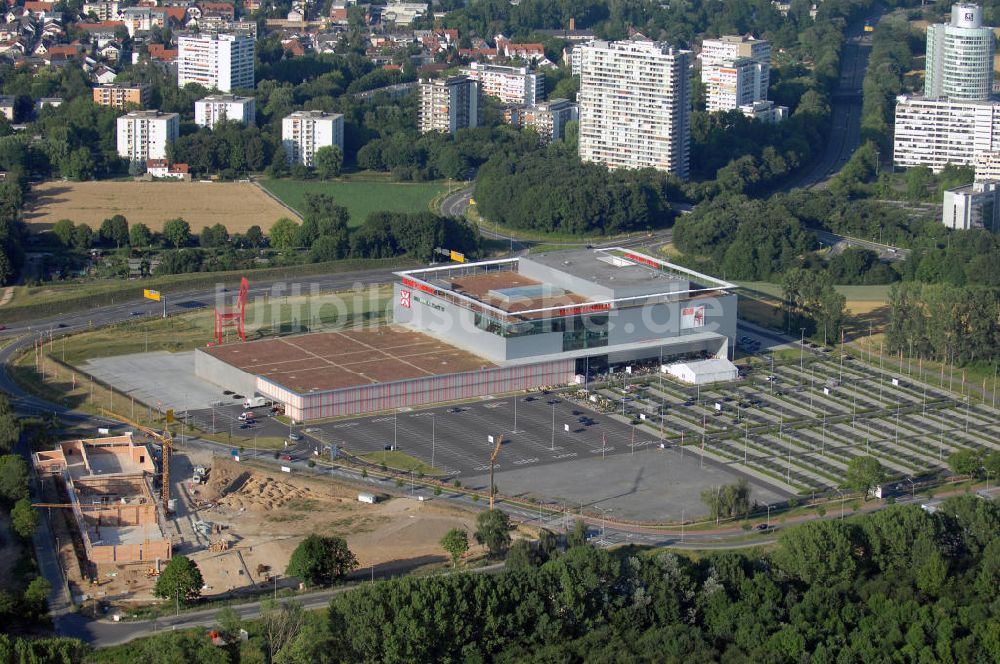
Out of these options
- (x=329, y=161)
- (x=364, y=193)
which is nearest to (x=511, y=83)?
(x=329, y=161)

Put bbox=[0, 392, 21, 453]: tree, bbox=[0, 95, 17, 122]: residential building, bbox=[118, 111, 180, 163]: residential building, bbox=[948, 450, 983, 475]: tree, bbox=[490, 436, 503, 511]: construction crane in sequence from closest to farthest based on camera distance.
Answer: bbox=[490, 436, 503, 511]: construction crane, bbox=[0, 392, 21, 453]: tree, bbox=[948, 450, 983, 475]: tree, bbox=[118, 111, 180, 163]: residential building, bbox=[0, 95, 17, 122]: residential building

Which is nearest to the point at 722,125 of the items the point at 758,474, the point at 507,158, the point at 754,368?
the point at 507,158

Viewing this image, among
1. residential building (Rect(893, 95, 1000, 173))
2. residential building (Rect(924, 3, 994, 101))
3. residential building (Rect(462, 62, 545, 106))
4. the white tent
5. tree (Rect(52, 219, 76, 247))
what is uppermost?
residential building (Rect(924, 3, 994, 101))

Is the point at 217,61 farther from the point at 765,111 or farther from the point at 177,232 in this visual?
the point at 177,232

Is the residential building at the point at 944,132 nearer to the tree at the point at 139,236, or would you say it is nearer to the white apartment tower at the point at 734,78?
the white apartment tower at the point at 734,78

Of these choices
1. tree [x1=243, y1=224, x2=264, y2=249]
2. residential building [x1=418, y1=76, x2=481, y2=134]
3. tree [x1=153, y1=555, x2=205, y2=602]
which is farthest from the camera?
residential building [x1=418, y1=76, x2=481, y2=134]

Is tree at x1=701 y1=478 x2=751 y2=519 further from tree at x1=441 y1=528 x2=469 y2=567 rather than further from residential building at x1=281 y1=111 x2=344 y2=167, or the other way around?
residential building at x1=281 y1=111 x2=344 y2=167

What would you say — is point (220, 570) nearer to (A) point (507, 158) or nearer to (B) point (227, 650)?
(B) point (227, 650)

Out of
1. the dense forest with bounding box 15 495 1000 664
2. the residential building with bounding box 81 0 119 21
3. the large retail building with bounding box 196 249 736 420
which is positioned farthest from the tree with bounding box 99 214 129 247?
the residential building with bounding box 81 0 119 21
